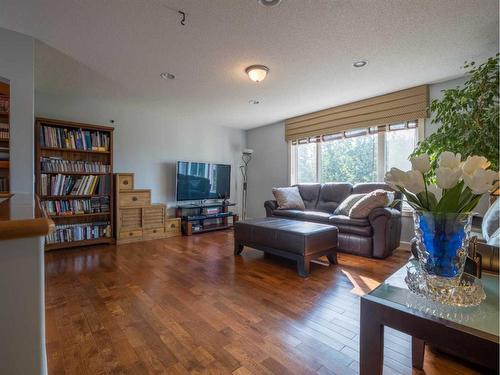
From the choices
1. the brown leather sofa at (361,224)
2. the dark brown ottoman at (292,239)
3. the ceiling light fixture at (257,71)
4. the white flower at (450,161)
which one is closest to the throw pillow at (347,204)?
the brown leather sofa at (361,224)

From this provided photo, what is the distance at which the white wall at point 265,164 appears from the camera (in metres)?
5.27

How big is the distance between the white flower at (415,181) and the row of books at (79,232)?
13.2 feet

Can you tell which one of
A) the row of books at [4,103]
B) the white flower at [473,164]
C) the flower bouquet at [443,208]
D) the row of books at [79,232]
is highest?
the row of books at [4,103]

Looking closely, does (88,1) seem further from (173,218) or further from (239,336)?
(173,218)

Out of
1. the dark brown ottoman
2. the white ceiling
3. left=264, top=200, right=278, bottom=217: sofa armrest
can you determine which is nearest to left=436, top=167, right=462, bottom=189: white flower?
the white ceiling

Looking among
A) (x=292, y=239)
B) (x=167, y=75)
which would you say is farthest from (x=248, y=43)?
(x=292, y=239)

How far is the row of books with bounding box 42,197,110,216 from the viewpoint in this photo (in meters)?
3.40

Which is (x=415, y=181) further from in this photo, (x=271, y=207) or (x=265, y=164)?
(x=265, y=164)

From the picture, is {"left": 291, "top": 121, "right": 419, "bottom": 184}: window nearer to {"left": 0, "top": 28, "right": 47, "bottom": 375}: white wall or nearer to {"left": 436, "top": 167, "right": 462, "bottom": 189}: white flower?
{"left": 436, "top": 167, "right": 462, "bottom": 189}: white flower

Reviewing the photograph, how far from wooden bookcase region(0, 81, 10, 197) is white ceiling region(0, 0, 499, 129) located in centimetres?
53

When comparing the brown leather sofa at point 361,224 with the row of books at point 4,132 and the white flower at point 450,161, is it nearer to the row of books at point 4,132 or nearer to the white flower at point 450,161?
the white flower at point 450,161

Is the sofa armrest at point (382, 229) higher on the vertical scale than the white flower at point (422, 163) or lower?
lower

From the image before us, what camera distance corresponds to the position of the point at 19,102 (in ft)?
7.42

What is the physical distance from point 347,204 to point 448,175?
2.96 m
